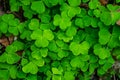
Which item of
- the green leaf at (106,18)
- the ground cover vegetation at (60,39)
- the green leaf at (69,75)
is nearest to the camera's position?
the green leaf at (106,18)

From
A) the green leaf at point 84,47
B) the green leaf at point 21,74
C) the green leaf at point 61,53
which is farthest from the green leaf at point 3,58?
the green leaf at point 84,47

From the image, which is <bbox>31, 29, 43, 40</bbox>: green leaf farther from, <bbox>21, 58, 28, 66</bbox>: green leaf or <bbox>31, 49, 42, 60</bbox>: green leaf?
<bbox>21, 58, 28, 66</bbox>: green leaf

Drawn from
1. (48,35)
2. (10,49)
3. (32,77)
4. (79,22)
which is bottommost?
(32,77)

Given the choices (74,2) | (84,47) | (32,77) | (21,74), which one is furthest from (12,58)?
(74,2)

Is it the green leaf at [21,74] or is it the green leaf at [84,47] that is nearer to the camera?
the green leaf at [84,47]

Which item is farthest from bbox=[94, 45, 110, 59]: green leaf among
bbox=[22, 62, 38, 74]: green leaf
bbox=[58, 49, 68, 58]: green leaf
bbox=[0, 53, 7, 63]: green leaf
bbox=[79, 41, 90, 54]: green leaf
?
bbox=[0, 53, 7, 63]: green leaf

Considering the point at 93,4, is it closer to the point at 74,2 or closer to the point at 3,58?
the point at 74,2

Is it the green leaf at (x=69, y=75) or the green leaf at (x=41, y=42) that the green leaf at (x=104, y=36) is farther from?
the green leaf at (x=41, y=42)

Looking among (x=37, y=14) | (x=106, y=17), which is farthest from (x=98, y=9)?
(x=37, y=14)
